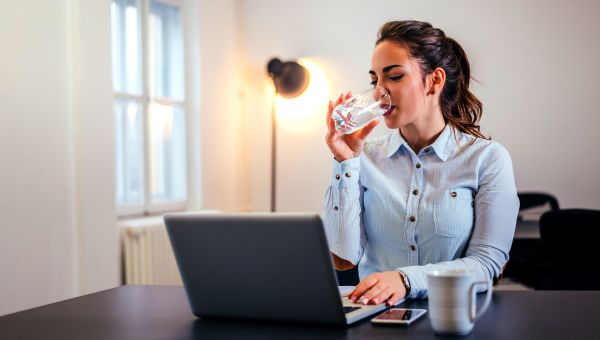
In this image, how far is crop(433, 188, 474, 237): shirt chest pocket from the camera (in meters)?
1.85

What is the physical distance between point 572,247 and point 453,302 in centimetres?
178

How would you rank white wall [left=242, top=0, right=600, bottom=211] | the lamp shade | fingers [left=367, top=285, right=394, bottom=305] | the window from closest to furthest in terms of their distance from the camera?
fingers [left=367, top=285, right=394, bottom=305]
the window
white wall [left=242, top=0, right=600, bottom=211]
the lamp shade

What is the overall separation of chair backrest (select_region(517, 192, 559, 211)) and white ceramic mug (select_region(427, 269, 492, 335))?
3.21 m

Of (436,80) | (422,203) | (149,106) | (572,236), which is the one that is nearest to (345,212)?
(422,203)

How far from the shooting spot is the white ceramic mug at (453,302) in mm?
1188

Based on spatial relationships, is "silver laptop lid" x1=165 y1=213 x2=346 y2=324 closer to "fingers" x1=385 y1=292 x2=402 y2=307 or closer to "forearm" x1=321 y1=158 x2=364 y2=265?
"fingers" x1=385 y1=292 x2=402 y2=307

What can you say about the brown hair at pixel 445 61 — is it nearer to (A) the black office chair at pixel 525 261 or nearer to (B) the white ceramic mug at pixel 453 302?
(B) the white ceramic mug at pixel 453 302

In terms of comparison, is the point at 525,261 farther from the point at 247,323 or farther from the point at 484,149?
the point at 247,323

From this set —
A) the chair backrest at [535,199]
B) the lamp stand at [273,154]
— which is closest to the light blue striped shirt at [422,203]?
the chair backrest at [535,199]

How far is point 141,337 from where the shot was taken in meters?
1.26

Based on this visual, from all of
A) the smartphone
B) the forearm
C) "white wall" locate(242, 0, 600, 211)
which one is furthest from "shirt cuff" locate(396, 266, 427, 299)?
"white wall" locate(242, 0, 600, 211)

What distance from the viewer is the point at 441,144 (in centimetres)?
197

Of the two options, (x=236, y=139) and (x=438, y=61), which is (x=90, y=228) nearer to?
(x=236, y=139)

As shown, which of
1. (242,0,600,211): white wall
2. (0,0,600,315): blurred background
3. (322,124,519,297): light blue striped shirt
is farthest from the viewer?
(242,0,600,211): white wall
